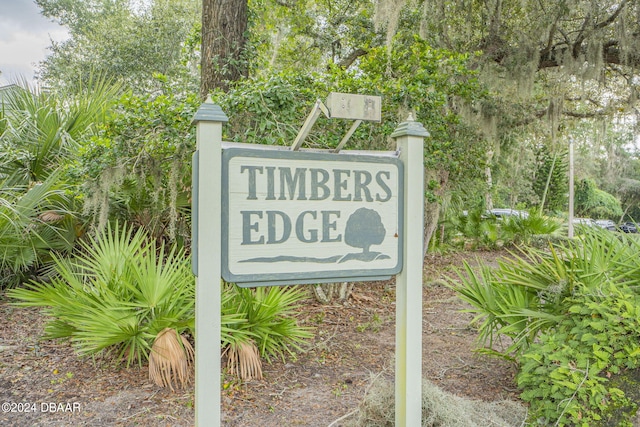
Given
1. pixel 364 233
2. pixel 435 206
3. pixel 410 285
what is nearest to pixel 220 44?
pixel 435 206

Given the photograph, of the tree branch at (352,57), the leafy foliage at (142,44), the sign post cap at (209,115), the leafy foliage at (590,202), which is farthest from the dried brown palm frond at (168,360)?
the leafy foliage at (590,202)

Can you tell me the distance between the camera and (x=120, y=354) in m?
3.28

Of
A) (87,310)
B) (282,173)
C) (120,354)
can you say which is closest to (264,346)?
(120,354)

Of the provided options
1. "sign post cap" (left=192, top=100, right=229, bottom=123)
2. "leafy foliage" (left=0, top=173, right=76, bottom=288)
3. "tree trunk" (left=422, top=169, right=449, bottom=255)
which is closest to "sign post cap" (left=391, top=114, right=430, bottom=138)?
"sign post cap" (left=192, top=100, right=229, bottom=123)

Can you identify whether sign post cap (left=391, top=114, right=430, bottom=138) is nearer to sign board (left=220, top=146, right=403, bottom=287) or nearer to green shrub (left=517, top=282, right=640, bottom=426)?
sign board (left=220, top=146, right=403, bottom=287)

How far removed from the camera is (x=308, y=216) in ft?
6.40

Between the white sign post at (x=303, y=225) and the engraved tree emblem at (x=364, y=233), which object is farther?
the engraved tree emblem at (x=364, y=233)

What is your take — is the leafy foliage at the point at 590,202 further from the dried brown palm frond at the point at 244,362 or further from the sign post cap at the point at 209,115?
the sign post cap at the point at 209,115

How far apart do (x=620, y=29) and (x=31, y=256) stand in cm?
758

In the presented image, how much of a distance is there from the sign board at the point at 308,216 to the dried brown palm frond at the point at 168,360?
58.6 inches

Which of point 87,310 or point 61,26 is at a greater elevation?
point 61,26

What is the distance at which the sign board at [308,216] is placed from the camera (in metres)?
1.85

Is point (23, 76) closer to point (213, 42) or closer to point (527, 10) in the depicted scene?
point (213, 42)

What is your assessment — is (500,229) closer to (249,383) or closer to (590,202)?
(249,383)
